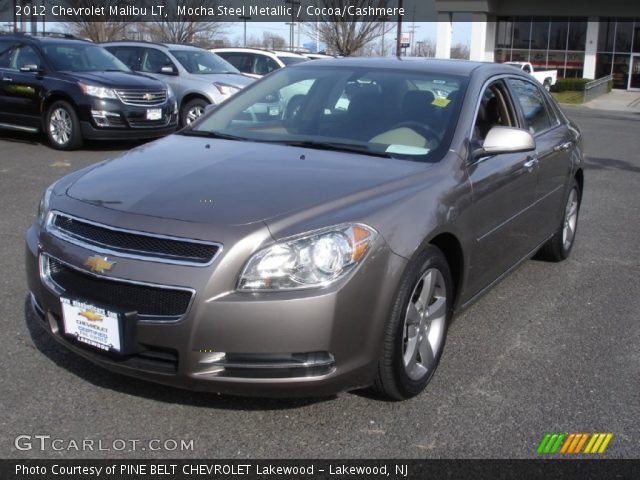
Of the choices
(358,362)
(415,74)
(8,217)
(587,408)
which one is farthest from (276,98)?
(8,217)

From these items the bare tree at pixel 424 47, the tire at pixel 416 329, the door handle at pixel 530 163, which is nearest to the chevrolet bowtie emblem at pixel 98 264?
the tire at pixel 416 329

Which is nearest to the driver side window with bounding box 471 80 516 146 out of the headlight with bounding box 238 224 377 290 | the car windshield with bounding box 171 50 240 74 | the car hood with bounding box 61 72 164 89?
the headlight with bounding box 238 224 377 290

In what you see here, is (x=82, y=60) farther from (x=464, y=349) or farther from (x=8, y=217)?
(x=464, y=349)

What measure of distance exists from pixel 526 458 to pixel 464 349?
117 centimetres

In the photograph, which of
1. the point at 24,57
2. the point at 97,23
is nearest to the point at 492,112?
the point at 24,57

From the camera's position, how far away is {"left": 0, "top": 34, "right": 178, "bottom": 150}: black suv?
11055 millimetres

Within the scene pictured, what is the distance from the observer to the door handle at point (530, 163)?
4730mm

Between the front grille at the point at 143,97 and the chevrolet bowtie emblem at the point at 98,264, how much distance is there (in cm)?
859

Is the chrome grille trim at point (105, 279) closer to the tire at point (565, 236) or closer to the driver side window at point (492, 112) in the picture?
the driver side window at point (492, 112)

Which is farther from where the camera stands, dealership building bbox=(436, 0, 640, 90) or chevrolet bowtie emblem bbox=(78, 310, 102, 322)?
dealership building bbox=(436, 0, 640, 90)

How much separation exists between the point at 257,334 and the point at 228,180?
90 cm

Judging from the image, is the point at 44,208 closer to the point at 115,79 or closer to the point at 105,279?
the point at 105,279

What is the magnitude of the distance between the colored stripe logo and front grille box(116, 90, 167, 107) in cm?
936

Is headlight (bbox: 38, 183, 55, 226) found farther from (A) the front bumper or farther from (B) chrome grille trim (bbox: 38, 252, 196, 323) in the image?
(A) the front bumper
